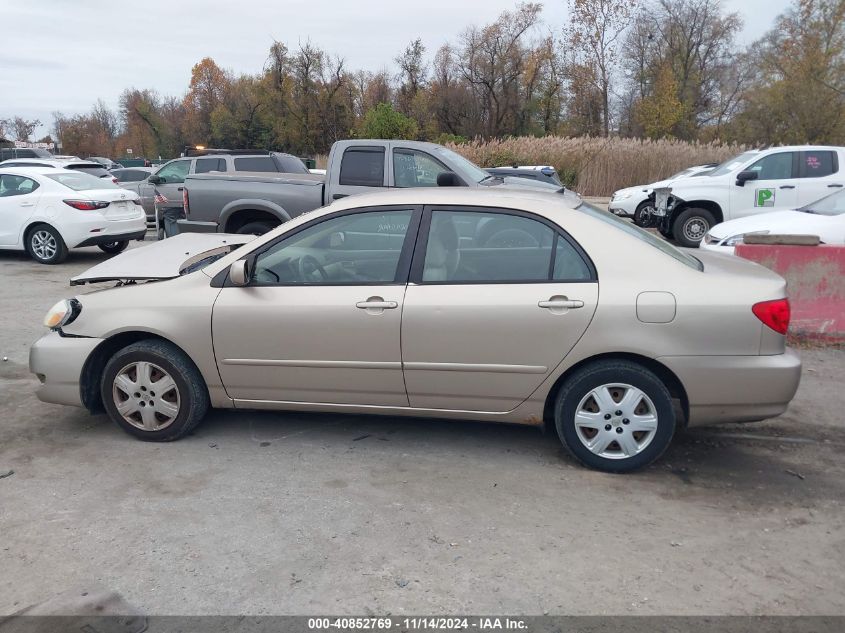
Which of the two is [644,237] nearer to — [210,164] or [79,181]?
[79,181]

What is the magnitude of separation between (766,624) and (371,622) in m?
1.59

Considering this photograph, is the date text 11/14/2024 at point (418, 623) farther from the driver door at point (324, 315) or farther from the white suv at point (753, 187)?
the white suv at point (753, 187)

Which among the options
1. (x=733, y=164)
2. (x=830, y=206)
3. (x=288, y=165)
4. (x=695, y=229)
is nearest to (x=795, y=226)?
(x=830, y=206)

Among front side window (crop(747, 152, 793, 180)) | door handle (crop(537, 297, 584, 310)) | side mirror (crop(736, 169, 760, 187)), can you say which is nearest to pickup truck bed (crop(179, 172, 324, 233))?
door handle (crop(537, 297, 584, 310))

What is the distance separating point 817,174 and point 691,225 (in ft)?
7.38

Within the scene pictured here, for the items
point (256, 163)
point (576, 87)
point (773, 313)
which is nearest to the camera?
point (773, 313)

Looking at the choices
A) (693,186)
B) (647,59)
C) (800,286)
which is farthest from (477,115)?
(800,286)

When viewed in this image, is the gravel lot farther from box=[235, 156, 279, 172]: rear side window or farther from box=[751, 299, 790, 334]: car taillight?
box=[235, 156, 279, 172]: rear side window

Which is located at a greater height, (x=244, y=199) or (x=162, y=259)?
(x=244, y=199)

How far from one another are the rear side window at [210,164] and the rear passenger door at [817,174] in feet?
38.0

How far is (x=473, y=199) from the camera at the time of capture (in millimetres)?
4535

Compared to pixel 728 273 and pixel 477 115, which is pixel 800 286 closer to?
pixel 728 273

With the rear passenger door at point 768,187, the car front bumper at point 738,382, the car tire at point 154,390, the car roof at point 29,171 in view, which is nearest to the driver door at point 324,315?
the car tire at point 154,390

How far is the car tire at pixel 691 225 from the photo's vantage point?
44.7ft
